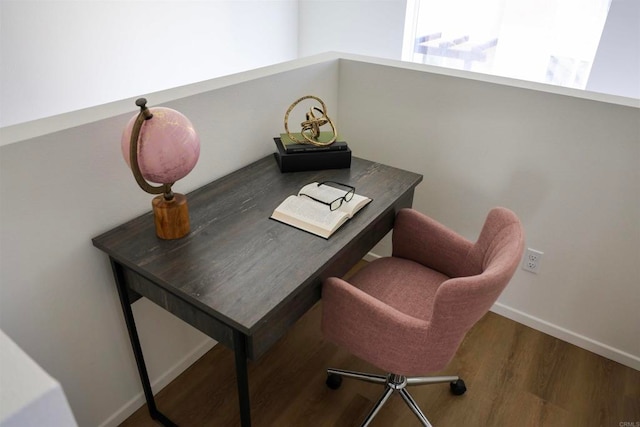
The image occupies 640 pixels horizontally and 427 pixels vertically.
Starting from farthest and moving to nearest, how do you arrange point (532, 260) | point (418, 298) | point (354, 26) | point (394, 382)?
point (354, 26) < point (532, 260) < point (394, 382) < point (418, 298)

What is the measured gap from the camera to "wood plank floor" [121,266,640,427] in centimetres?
171

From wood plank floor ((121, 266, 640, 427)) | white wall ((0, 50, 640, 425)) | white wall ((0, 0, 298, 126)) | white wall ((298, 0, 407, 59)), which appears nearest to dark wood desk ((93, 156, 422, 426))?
white wall ((0, 50, 640, 425))

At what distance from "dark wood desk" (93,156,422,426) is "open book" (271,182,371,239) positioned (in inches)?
1.0

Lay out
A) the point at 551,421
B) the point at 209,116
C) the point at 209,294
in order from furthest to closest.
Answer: the point at 551,421
the point at 209,116
the point at 209,294

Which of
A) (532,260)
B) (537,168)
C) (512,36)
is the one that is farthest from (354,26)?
(532,260)

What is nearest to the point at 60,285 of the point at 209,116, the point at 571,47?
the point at 209,116

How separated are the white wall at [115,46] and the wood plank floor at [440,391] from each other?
1722 millimetres

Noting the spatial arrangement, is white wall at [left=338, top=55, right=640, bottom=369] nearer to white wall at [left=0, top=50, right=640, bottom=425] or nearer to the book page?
white wall at [left=0, top=50, right=640, bottom=425]

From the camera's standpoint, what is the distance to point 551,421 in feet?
5.59

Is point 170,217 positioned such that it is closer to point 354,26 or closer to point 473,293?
point 473,293

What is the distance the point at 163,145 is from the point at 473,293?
2.90ft

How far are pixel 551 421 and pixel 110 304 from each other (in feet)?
5.37

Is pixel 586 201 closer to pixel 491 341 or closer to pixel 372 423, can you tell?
pixel 491 341

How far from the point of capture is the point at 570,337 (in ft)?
6.70
